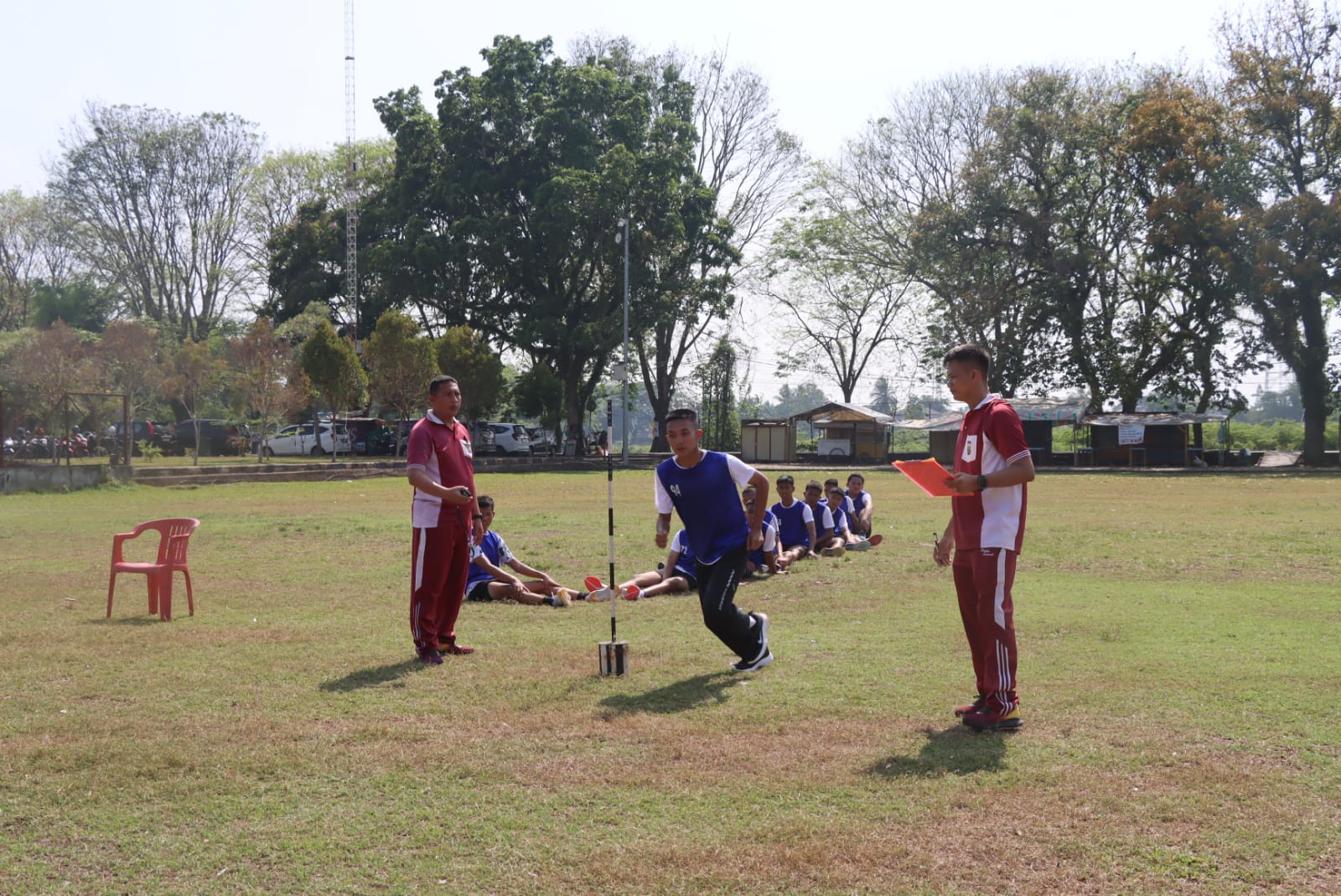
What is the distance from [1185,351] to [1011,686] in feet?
165

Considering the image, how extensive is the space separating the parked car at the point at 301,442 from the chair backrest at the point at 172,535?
40.6m

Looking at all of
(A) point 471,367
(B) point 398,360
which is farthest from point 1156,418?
(B) point 398,360

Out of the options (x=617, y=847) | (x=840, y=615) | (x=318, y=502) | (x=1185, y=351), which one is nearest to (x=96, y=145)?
(x=318, y=502)

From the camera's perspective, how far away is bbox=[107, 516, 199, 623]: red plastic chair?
32.9 feet

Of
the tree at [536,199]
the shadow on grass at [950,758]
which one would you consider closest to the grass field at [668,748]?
the shadow on grass at [950,758]

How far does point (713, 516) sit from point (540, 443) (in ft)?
164

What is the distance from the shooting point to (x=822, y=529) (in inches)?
594

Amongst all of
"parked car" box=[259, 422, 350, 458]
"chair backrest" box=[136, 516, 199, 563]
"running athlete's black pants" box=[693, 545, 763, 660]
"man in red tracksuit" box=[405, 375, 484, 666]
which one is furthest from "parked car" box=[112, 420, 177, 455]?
"running athlete's black pants" box=[693, 545, 763, 660]

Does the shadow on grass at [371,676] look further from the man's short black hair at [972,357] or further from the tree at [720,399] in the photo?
the tree at [720,399]

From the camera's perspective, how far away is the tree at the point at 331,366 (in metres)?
43.2

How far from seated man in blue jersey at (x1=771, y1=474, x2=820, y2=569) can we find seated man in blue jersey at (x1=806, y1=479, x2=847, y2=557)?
139mm

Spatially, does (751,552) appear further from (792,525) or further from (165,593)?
(792,525)

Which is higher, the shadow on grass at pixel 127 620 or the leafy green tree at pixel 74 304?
the leafy green tree at pixel 74 304

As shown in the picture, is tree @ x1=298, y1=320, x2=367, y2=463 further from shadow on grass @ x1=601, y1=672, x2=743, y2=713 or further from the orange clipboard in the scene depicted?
the orange clipboard
